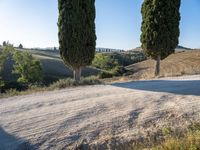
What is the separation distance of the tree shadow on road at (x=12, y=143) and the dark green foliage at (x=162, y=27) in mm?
14970

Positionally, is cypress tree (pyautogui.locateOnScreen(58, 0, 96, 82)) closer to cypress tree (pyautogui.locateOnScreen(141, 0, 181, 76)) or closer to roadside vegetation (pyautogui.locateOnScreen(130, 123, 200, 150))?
cypress tree (pyautogui.locateOnScreen(141, 0, 181, 76))

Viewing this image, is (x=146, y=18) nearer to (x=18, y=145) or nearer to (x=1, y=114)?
(x=1, y=114)

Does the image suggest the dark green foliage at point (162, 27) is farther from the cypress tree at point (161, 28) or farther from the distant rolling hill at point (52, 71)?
the distant rolling hill at point (52, 71)

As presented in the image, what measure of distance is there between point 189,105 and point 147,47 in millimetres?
13437

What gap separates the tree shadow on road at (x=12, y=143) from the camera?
9.11 m

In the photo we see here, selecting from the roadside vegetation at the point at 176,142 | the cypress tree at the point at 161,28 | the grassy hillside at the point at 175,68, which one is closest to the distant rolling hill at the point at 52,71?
the grassy hillside at the point at 175,68

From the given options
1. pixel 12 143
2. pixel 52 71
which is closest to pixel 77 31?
pixel 12 143

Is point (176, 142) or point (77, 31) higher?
point (77, 31)

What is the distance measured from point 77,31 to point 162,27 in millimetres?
5949

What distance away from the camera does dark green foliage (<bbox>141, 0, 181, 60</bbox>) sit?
2319cm

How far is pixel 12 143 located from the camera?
9375 millimetres

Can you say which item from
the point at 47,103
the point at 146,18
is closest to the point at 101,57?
the point at 146,18

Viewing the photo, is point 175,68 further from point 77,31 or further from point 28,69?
point 28,69

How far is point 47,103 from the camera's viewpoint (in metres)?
13.2
